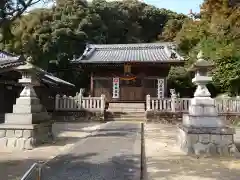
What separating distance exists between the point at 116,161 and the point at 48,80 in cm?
1629

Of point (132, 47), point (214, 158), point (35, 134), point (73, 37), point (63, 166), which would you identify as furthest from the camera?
point (73, 37)

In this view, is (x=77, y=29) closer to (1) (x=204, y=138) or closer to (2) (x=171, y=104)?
(2) (x=171, y=104)

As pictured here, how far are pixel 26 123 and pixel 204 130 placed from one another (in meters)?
5.34

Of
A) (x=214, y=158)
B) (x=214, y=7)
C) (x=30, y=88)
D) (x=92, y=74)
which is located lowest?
(x=214, y=158)

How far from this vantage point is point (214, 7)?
23.0 m

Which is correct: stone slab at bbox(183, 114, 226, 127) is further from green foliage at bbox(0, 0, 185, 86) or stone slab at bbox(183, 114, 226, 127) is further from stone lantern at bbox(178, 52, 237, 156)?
green foliage at bbox(0, 0, 185, 86)

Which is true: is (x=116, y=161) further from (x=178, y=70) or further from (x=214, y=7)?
(x=178, y=70)

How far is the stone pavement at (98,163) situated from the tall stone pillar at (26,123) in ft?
5.44

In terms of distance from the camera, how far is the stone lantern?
8062 mm

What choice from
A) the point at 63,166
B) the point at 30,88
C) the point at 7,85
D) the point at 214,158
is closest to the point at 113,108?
the point at 7,85

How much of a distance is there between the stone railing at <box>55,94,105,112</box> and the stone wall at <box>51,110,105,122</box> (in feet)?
0.89

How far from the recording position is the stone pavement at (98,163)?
5273 millimetres

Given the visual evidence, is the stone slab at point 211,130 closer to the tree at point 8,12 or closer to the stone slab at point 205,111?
the stone slab at point 205,111

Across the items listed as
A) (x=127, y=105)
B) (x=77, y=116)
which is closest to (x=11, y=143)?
(x=77, y=116)
